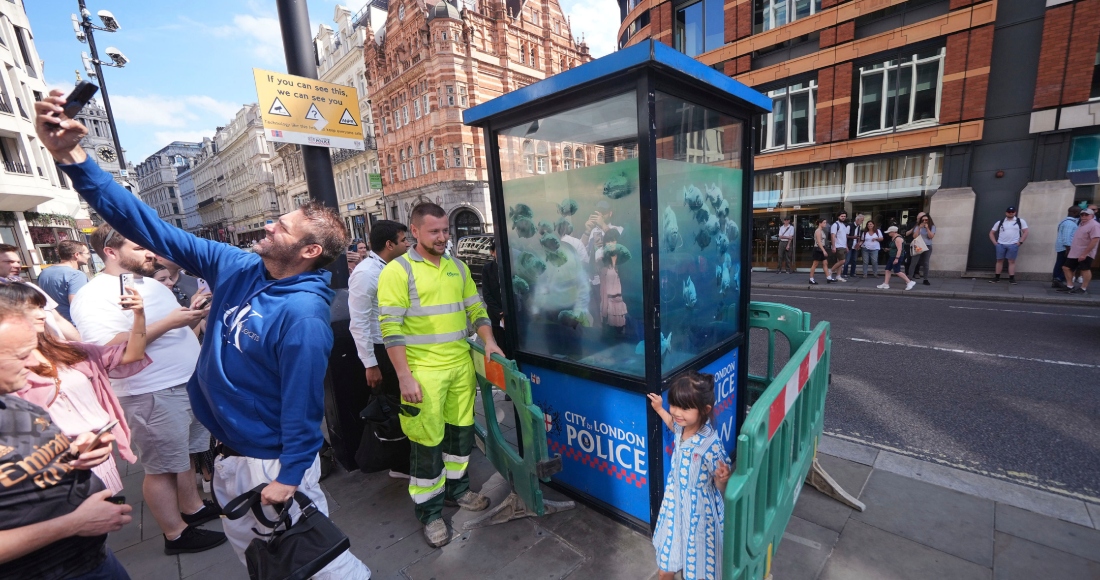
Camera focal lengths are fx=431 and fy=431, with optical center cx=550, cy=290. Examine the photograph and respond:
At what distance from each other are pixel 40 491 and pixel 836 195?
16734 mm

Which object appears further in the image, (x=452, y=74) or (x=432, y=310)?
(x=452, y=74)

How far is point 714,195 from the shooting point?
288cm

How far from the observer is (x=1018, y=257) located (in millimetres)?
10734

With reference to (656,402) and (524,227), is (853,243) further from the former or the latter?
(656,402)

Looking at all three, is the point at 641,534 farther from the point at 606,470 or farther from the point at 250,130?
the point at 250,130

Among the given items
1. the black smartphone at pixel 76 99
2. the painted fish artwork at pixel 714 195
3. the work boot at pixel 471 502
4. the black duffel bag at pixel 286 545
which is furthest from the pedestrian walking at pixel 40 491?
the painted fish artwork at pixel 714 195

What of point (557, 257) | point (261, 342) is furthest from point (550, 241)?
point (261, 342)

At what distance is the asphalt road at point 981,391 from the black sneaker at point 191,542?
4835 millimetres

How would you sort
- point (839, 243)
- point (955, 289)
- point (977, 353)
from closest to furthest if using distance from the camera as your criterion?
point (977, 353), point (955, 289), point (839, 243)

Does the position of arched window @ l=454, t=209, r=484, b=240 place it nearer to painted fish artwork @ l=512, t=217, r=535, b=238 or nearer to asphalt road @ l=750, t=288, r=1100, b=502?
asphalt road @ l=750, t=288, r=1100, b=502

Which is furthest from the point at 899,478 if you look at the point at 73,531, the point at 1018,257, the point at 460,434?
the point at 1018,257

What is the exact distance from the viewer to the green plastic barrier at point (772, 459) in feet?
5.19

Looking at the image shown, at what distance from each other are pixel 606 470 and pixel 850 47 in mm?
15784

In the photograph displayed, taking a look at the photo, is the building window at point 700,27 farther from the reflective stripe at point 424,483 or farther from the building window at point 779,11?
the reflective stripe at point 424,483
